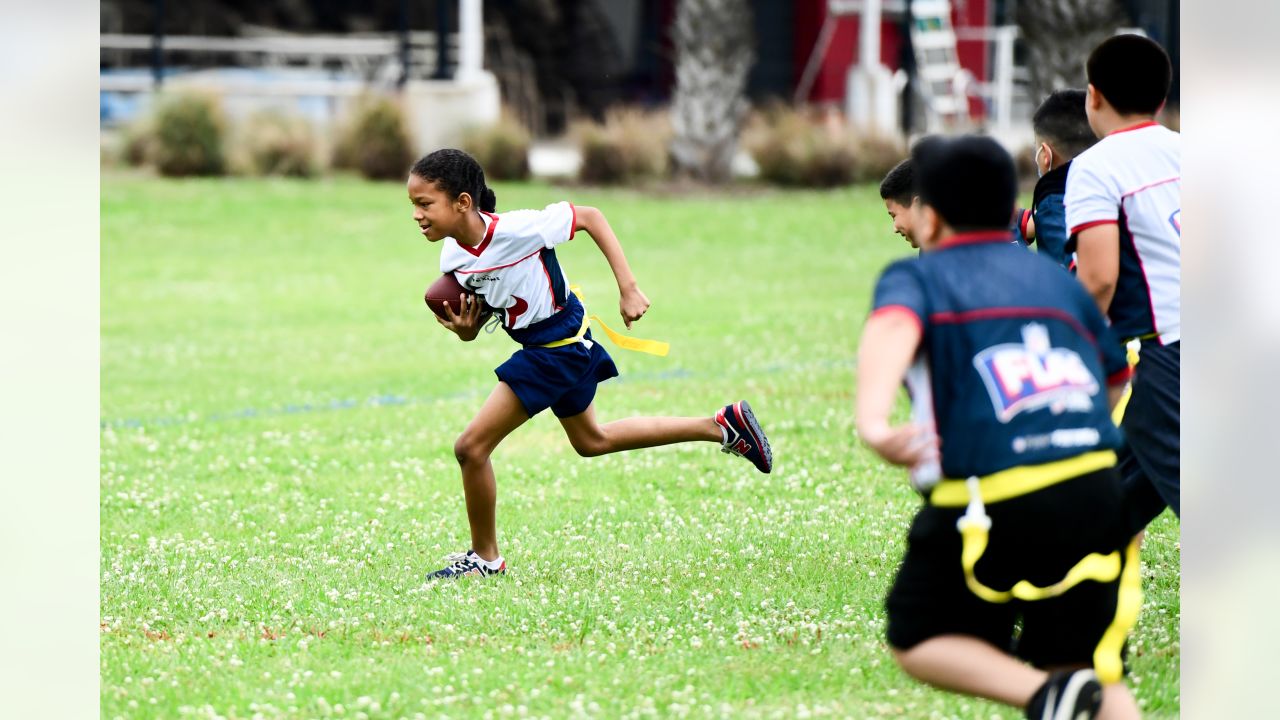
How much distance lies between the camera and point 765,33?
30891 mm

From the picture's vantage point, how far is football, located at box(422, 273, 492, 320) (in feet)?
20.3

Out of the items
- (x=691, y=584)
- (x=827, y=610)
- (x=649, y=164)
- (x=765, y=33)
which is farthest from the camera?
(x=765, y=33)

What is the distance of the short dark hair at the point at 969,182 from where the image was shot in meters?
3.74

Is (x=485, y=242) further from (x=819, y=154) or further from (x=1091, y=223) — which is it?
(x=819, y=154)

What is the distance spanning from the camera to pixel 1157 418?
483 centimetres

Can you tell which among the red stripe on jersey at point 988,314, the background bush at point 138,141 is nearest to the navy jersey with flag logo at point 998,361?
the red stripe on jersey at point 988,314

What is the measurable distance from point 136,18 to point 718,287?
21833mm

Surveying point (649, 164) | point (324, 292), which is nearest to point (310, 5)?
point (649, 164)

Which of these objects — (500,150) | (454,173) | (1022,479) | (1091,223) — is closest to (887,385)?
(1022,479)

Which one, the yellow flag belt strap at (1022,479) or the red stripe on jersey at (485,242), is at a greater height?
the red stripe on jersey at (485,242)

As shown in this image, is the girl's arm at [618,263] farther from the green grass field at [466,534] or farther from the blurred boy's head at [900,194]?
the green grass field at [466,534]

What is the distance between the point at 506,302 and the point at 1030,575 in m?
2.99

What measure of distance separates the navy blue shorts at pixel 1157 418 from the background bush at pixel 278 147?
1896 cm
